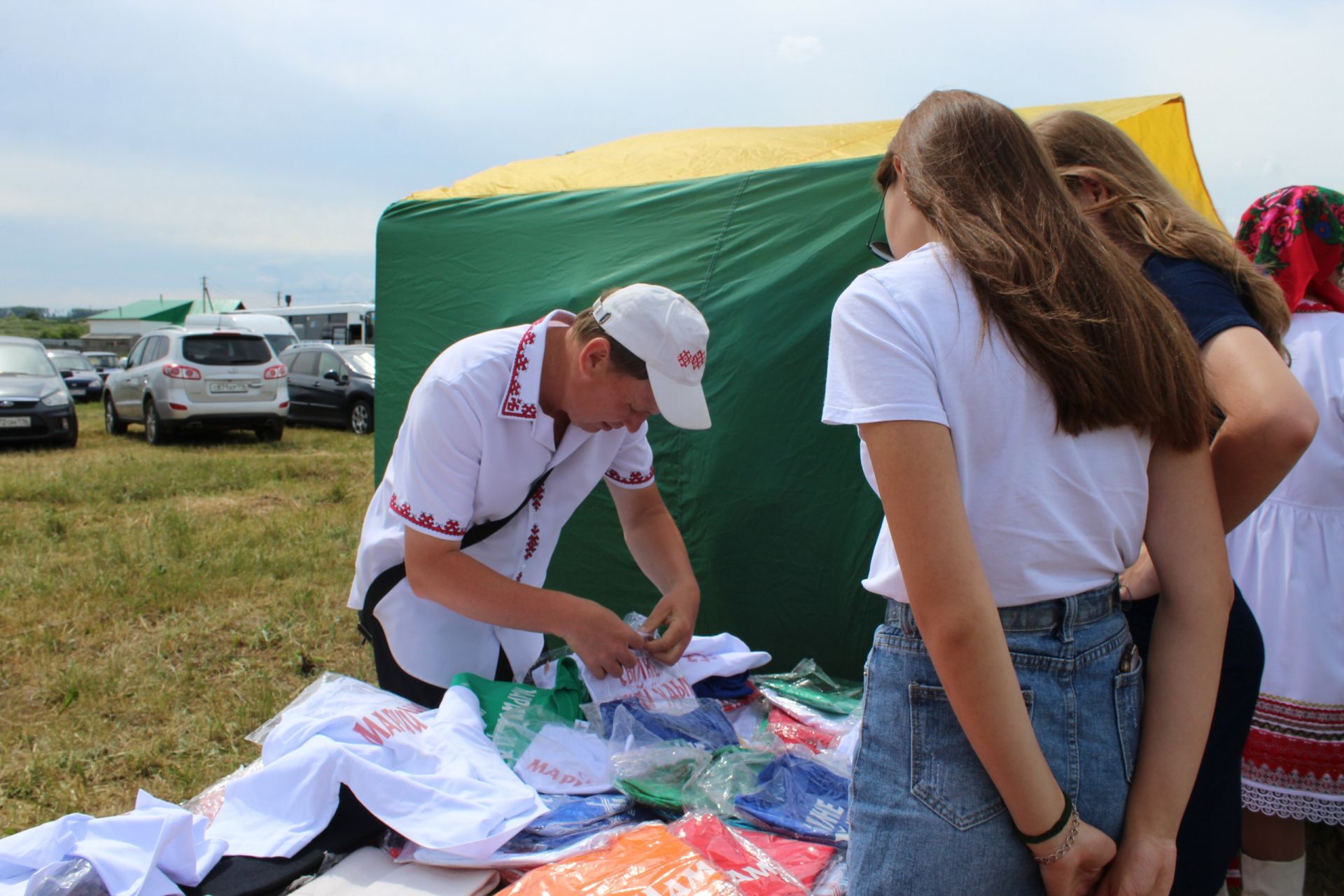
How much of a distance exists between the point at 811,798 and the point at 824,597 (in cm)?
113

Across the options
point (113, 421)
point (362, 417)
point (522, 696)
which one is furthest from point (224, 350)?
point (522, 696)

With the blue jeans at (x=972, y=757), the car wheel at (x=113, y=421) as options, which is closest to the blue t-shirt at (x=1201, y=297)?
the blue jeans at (x=972, y=757)

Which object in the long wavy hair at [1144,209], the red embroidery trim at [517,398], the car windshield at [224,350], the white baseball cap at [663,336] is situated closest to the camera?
the long wavy hair at [1144,209]

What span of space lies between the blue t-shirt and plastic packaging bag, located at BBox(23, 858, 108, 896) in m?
1.80

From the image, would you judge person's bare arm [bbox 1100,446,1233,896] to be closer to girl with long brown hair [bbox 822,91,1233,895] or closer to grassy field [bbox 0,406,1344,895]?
girl with long brown hair [bbox 822,91,1233,895]

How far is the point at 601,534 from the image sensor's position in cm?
325

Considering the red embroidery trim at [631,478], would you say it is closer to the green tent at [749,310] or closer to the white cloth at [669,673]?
the white cloth at [669,673]

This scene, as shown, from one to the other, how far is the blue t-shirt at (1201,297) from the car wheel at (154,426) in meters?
11.7

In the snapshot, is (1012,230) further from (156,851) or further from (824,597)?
(824,597)

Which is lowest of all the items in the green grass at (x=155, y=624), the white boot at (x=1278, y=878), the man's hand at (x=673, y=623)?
the green grass at (x=155, y=624)

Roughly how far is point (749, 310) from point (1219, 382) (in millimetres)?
1887

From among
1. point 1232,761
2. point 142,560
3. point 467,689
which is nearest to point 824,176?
point 467,689

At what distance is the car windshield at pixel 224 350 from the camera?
427 inches

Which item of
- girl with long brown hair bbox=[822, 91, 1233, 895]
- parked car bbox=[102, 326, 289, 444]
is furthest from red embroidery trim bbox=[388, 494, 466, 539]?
parked car bbox=[102, 326, 289, 444]
